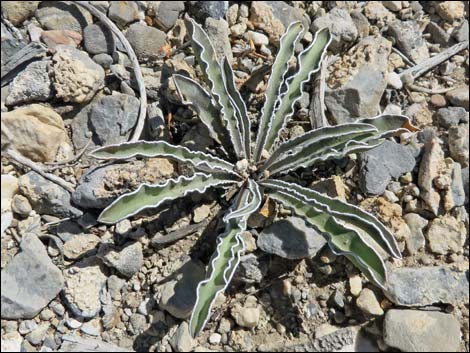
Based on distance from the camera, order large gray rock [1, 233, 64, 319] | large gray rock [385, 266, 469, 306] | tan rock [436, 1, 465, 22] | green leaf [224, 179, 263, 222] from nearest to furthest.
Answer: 1. green leaf [224, 179, 263, 222]
2. large gray rock [1, 233, 64, 319]
3. large gray rock [385, 266, 469, 306]
4. tan rock [436, 1, 465, 22]

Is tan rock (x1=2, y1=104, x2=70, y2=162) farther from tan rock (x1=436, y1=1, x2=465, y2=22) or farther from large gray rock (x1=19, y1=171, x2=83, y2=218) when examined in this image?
tan rock (x1=436, y1=1, x2=465, y2=22)

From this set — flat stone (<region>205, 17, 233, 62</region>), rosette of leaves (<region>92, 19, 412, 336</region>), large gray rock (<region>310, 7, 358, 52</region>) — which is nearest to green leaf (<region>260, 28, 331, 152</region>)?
rosette of leaves (<region>92, 19, 412, 336</region>)

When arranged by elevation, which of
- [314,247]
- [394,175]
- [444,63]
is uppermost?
[444,63]

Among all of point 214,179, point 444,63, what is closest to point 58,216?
point 214,179

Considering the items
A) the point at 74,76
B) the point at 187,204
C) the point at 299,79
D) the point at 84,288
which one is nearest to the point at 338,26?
the point at 299,79

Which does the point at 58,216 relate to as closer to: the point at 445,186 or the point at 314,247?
the point at 314,247
